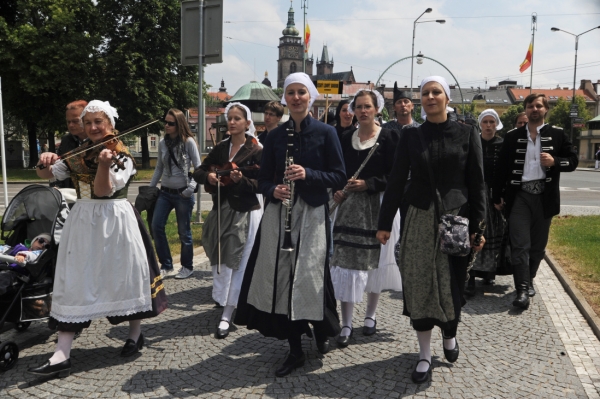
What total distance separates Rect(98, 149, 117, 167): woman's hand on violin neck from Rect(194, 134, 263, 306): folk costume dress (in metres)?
1.54

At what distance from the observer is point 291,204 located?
4078 millimetres

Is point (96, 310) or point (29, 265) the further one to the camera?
point (29, 265)

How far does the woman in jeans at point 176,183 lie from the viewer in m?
6.83

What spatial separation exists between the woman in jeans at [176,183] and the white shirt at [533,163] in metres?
3.80

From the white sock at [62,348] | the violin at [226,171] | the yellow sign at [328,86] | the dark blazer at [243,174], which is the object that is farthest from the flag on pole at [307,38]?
the white sock at [62,348]

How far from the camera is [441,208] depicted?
13.0 ft

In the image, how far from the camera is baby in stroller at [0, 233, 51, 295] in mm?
4191

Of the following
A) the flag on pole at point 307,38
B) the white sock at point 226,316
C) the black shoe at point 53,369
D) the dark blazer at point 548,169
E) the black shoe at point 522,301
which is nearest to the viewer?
the black shoe at point 53,369

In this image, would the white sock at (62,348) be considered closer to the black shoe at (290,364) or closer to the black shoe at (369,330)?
the black shoe at (290,364)

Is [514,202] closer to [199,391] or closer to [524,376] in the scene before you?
[524,376]

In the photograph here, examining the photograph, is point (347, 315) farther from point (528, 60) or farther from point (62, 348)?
point (528, 60)

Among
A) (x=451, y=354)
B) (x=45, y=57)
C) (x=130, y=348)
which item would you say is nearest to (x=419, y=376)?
(x=451, y=354)

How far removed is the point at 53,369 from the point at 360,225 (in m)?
2.62

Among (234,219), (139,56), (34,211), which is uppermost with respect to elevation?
(139,56)
